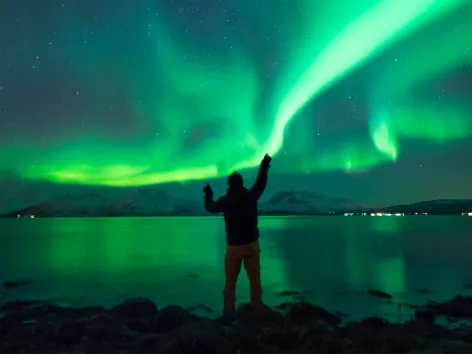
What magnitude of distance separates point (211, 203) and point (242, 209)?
1.98 ft

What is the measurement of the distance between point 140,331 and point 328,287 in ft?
36.9

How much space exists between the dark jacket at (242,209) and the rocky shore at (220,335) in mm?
1643

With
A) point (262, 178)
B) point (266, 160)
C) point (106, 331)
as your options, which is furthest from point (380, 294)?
point (106, 331)

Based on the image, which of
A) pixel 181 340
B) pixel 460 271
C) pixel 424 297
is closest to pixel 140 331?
→ pixel 181 340

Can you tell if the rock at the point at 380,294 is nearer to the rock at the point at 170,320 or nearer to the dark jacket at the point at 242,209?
the rock at the point at 170,320

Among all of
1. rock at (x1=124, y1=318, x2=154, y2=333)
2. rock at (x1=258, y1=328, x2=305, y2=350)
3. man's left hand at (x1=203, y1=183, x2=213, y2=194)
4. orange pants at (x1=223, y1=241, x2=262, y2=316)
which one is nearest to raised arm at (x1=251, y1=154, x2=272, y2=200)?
man's left hand at (x1=203, y1=183, x2=213, y2=194)

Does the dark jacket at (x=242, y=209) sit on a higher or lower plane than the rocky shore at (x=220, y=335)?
higher

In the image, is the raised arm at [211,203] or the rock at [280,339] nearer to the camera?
the rock at [280,339]

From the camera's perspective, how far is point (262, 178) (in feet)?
27.2

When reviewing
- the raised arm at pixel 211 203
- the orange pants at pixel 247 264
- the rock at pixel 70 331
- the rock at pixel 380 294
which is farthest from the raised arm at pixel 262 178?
the rock at pixel 380 294

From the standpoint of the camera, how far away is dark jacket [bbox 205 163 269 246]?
8297mm

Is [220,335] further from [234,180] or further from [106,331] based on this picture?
[234,180]

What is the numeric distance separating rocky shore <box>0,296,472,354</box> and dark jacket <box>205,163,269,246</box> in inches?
64.7

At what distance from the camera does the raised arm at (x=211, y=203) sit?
8375 millimetres
